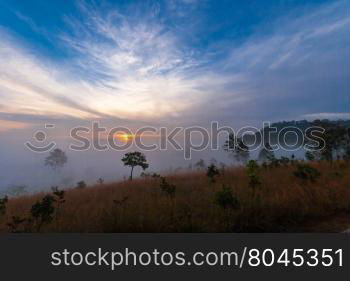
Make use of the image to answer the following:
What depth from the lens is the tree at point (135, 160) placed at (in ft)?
44.6

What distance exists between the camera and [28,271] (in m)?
2.97

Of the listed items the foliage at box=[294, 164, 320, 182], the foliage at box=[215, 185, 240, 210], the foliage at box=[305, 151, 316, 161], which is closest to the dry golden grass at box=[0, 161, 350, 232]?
the foliage at box=[215, 185, 240, 210]

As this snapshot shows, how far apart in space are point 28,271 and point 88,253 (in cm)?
72

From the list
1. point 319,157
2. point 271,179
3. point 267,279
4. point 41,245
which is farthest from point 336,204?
point 319,157

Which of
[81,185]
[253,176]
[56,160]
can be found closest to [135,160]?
[81,185]

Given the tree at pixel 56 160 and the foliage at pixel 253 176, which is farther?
the tree at pixel 56 160

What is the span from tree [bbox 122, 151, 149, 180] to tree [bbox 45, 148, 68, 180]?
39004 mm

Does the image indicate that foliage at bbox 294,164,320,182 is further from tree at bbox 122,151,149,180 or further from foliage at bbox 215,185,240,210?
tree at bbox 122,151,149,180

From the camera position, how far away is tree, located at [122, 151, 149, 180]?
1360 centimetres

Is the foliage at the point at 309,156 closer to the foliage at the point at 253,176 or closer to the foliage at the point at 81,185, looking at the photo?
the foliage at the point at 253,176

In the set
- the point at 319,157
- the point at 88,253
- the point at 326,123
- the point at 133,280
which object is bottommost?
the point at 133,280

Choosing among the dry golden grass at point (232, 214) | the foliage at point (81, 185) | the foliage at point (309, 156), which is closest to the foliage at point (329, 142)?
the foliage at point (309, 156)

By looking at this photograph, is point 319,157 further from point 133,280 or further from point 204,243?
point 133,280

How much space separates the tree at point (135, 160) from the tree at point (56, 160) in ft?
128
